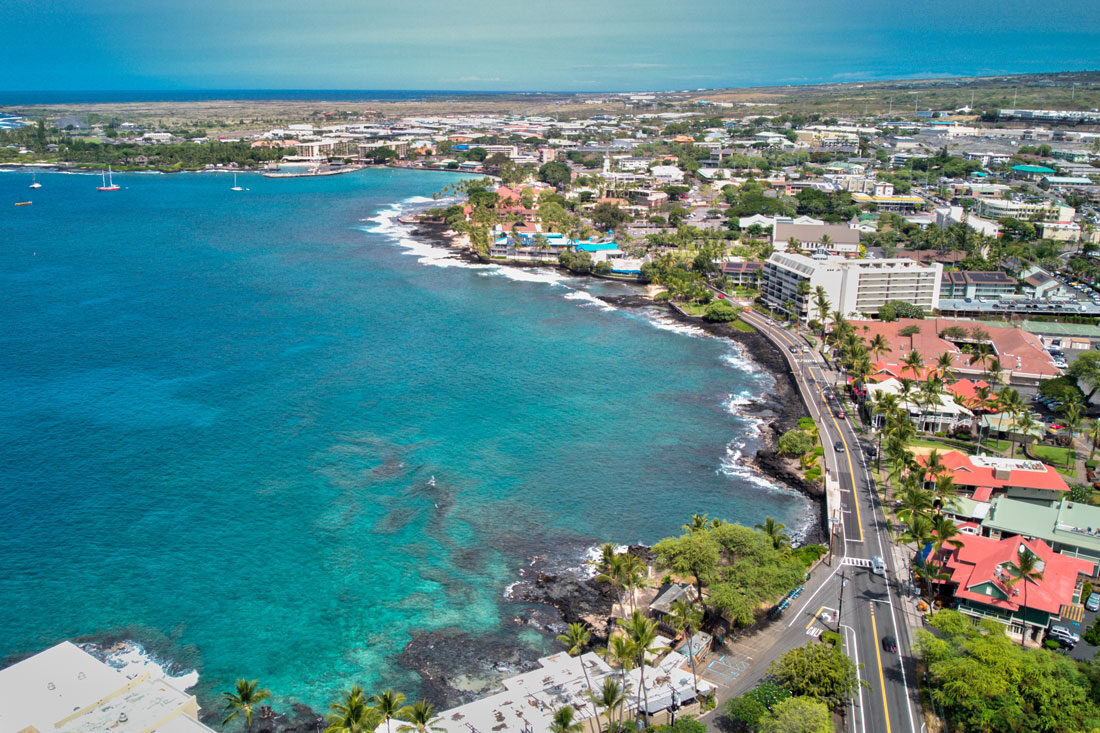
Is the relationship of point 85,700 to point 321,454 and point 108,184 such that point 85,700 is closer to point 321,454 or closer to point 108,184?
point 321,454

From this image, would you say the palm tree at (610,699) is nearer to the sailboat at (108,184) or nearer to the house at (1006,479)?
the house at (1006,479)

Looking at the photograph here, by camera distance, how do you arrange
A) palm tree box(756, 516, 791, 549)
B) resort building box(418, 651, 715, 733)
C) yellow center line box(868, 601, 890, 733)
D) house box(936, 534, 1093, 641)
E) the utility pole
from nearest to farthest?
1. resort building box(418, 651, 715, 733)
2. yellow center line box(868, 601, 890, 733)
3. house box(936, 534, 1093, 641)
4. the utility pole
5. palm tree box(756, 516, 791, 549)

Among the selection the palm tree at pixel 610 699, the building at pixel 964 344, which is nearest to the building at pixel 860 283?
the building at pixel 964 344

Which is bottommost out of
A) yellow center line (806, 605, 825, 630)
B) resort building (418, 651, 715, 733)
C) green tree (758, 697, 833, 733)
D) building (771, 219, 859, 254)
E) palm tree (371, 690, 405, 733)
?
resort building (418, 651, 715, 733)

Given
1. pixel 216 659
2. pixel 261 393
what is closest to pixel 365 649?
pixel 216 659

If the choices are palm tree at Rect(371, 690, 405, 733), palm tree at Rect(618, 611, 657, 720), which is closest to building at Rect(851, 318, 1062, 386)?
palm tree at Rect(618, 611, 657, 720)

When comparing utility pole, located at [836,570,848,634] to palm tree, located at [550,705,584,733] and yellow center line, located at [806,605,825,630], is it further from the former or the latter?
palm tree, located at [550,705,584,733]
